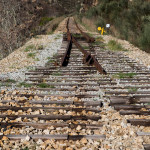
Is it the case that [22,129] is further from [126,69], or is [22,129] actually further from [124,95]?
[126,69]

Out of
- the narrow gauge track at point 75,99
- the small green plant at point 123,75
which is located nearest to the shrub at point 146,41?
the narrow gauge track at point 75,99

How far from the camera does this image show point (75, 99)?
13.0ft

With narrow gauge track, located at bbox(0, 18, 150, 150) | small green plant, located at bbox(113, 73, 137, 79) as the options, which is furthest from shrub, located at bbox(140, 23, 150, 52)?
small green plant, located at bbox(113, 73, 137, 79)

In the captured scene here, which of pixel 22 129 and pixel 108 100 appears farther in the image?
pixel 108 100

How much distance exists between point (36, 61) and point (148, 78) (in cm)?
406

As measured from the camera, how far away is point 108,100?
13.0 feet

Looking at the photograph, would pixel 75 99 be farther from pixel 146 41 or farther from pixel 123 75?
pixel 146 41

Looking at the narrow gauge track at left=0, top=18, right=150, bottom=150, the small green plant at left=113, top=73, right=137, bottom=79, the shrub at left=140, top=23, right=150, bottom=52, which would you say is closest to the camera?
the narrow gauge track at left=0, top=18, right=150, bottom=150

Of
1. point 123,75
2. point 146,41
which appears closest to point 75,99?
point 123,75

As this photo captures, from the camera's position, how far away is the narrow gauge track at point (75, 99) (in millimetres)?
3033

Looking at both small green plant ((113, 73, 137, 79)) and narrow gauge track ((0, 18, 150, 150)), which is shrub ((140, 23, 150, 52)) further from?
small green plant ((113, 73, 137, 79))

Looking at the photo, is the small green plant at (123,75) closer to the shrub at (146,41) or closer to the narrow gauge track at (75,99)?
the narrow gauge track at (75,99)

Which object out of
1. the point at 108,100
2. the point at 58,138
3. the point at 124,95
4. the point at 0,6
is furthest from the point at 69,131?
the point at 0,6

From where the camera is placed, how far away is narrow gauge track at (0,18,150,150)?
3.03m
